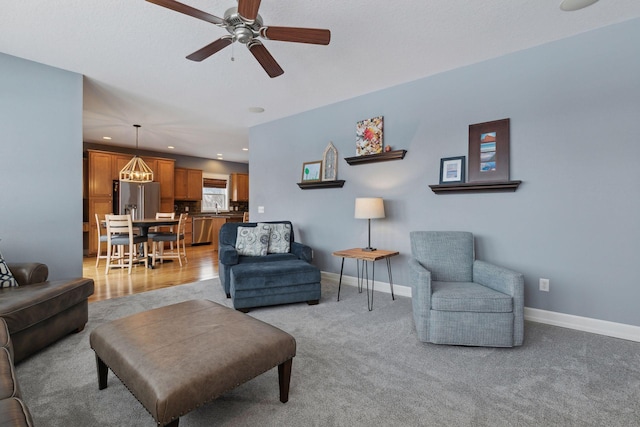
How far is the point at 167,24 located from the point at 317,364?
113 inches

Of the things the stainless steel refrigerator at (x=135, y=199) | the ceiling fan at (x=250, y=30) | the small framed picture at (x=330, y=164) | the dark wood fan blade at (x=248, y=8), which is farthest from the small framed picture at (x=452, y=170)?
the stainless steel refrigerator at (x=135, y=199)

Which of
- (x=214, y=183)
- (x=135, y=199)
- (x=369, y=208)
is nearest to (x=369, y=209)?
(x=369, y=208)

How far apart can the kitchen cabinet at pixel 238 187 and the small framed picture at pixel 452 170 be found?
7523 mm

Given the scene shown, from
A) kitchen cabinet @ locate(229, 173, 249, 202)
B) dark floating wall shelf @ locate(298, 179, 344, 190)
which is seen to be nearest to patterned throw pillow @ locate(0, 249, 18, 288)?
dark floating wall shelf @ locate(298, 179, 344, 190)

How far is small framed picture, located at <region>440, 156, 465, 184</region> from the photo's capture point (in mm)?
3186

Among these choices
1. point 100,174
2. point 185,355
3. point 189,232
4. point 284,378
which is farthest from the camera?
point 189,232

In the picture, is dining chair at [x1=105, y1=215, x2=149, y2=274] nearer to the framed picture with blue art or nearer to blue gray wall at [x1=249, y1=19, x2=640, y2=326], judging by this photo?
blue gray wall at [x1=249, y1=19, x2=640, y2=326]

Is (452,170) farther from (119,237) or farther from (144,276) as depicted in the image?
(119,237)

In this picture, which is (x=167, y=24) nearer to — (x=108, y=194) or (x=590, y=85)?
(x=590, y=85)

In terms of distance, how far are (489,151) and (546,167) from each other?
1.63ft

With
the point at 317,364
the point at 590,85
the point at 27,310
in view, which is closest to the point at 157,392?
the point at 317,364

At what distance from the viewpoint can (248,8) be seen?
1841 mm

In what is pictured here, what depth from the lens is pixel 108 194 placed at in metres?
6.71

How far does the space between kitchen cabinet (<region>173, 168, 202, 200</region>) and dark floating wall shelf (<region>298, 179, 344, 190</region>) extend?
498cm
